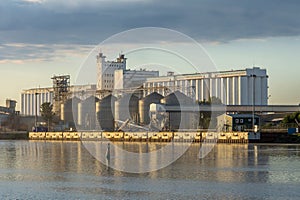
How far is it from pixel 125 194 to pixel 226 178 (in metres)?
7.20

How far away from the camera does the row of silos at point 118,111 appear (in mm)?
110688

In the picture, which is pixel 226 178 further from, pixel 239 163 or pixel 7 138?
pixel 7 138

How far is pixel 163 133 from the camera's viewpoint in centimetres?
9300

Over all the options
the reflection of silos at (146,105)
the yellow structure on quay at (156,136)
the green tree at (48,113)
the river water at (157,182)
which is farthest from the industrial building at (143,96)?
the river water at (157,182)

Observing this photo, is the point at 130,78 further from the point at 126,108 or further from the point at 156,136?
the point at 156,136

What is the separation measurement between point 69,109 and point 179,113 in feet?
92.8

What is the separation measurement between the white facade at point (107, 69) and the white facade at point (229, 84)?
14.3 metres


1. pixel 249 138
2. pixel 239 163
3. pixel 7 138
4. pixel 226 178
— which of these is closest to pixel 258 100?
pixel 7 138

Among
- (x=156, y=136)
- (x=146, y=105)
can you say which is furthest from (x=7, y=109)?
(x=156, y=136)

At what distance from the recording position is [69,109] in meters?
132

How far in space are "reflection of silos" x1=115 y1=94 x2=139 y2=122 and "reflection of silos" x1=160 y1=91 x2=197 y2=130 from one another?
7029mm

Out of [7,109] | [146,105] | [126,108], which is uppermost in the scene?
[7,109]

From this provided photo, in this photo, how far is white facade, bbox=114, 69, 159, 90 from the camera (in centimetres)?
14670

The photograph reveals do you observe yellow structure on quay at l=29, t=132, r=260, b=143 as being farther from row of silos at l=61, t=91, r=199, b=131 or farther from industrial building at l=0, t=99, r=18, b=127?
industrial building at l=0, t=99, r=18, b=127
